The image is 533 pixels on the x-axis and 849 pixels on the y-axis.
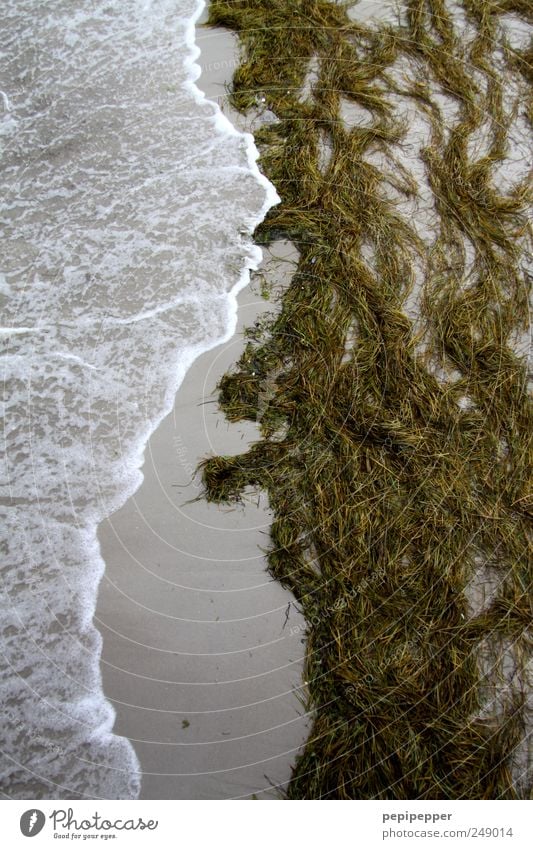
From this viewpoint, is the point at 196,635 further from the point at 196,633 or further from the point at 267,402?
the point at 267,402

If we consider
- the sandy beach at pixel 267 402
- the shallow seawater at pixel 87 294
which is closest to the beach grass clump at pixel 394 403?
the sandy beach at pixel 267 402

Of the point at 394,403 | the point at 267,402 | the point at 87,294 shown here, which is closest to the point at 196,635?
the point at 267,402

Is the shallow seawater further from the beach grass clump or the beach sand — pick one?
the beach grass clump

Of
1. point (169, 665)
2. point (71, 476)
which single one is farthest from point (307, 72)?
point (169, 665)

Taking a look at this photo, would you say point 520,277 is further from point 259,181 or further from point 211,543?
point 211,543

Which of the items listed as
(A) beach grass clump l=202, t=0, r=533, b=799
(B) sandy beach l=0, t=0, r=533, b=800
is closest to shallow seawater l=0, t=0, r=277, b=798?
(B) sandy beach l=0, t=0, r=533, b=800
